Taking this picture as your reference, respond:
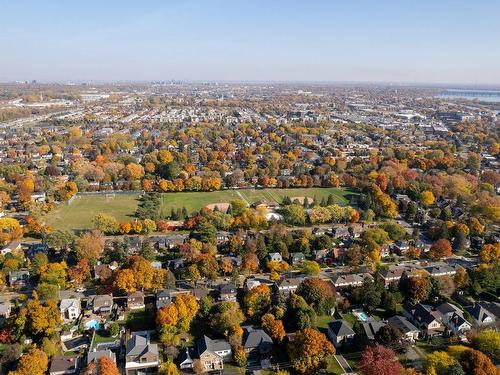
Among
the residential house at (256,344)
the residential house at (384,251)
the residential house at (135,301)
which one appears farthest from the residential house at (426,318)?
the residential house at (135,301)

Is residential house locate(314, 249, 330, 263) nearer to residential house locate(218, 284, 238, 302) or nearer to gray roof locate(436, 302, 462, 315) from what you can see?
residential house locate(218, 284, 238, 302)

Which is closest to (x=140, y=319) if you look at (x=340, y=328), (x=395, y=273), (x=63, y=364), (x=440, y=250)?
(x=63, y=364)

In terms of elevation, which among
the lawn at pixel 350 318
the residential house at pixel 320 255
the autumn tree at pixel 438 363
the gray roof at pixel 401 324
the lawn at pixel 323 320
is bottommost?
the lawn at pixel 323 320

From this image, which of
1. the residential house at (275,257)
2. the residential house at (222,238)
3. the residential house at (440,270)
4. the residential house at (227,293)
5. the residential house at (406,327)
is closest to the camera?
the residential house at (406,327)

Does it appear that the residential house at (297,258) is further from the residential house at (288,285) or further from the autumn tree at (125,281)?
the autumn tree at (125,281)

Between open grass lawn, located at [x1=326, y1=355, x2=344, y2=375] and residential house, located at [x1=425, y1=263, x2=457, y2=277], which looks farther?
residential house, located at [x1=425, y1=263, x2=457, y2=277]

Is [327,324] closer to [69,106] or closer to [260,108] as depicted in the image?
[260,108]

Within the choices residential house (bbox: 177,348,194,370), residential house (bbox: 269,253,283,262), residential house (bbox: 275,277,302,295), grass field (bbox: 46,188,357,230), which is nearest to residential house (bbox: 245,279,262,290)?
residential house (bbox: 275,277,302,295)
